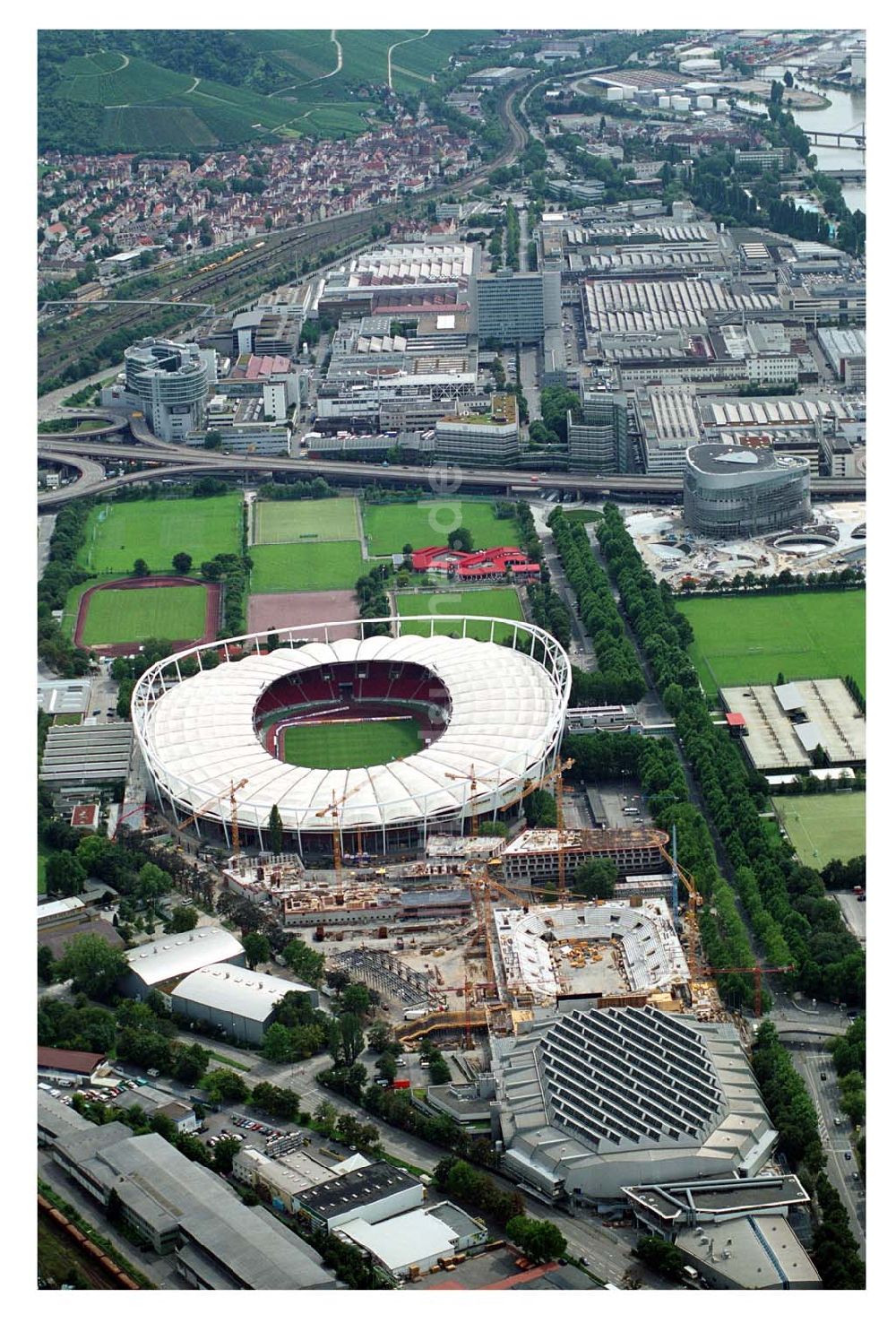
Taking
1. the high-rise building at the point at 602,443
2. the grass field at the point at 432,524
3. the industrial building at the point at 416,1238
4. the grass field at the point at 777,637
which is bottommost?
the industrial building at the point at 416,1238

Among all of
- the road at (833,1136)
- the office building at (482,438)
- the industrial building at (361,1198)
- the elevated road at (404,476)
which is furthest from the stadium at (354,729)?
the office building at (482,438)

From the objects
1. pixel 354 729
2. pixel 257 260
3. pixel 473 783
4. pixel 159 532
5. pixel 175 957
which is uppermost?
pixel 257 260

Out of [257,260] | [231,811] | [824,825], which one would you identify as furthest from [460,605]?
[257,260]

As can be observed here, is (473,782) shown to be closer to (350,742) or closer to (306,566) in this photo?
(350,742)

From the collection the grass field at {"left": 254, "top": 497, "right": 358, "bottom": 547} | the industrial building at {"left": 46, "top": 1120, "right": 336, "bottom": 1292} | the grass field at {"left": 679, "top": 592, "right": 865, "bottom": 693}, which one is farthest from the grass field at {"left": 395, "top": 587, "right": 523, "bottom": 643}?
the industrial building at {"left": 46, "top": 1120, "right": 336, "bottom": 1292}

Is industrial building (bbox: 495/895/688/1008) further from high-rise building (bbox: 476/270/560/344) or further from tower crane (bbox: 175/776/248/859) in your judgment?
high-rise building (bbox: 476/270/560/344)

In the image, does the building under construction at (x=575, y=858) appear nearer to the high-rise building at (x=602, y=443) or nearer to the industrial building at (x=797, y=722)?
the industrial building at (x=797, y=722)
